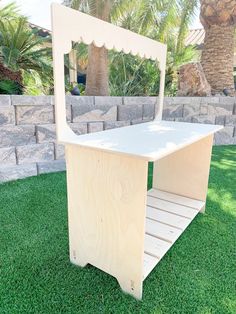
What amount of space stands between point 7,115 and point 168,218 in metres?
1.81

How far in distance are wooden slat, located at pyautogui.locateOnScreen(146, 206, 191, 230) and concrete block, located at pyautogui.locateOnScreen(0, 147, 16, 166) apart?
1.53 m

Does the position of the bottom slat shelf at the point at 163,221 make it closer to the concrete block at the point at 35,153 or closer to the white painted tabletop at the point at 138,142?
the white painted tabletop at the point at 138,142

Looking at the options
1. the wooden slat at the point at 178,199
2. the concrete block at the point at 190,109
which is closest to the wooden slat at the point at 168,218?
the wooden slat at the point at 178,199

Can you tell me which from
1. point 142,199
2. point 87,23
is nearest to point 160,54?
point 87,23

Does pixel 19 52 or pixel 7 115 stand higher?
pixel 19 52

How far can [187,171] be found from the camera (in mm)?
2057

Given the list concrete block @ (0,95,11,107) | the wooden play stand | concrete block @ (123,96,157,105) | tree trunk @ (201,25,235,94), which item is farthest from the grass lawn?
tree trunk @ (201,25,235,94)

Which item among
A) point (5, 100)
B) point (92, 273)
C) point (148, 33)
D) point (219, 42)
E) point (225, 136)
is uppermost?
point (148, 33)

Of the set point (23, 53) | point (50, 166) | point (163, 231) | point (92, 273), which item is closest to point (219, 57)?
point (23, 53)

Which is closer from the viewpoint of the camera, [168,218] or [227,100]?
[168,218]

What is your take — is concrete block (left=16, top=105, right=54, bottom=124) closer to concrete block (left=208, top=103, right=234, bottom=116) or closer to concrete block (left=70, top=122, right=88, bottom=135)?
concrete block (left=70, top=122, right=88, bottom=135)

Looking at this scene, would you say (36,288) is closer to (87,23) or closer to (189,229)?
(189,229)

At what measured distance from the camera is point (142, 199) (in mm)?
1048

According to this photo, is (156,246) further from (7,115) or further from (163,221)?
(7,115)
